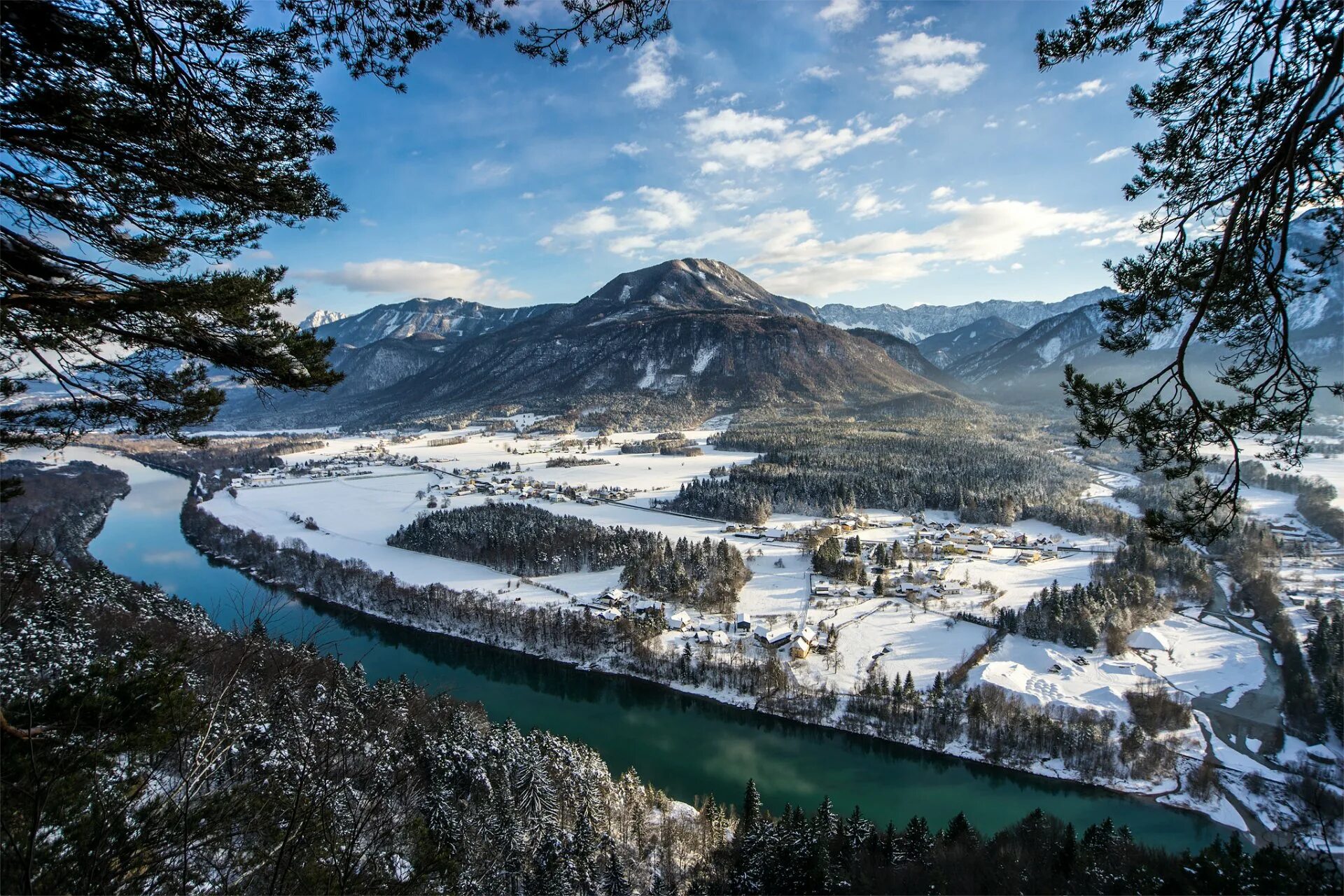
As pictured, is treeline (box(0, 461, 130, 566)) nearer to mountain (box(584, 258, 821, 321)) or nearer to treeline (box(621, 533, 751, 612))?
treeline (box(621, 533, 751, 612))

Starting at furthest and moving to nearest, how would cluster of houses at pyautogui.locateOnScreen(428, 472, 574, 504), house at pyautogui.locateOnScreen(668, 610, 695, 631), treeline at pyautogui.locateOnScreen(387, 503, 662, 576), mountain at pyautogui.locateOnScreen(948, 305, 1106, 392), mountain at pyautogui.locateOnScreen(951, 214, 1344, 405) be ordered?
mountain at pyautogui.locateOnScreen(948, 305, 1106, 392) < mountain at pyautogui.locateOnScreen(951, 214, 1344, 405) < cluster of houses at pyautogui.locateOnScreen(428, 472, 574, 504) < treeline at pyautogui.locateOnScreen(387, 503, 662, 576) < house at pyautogui.locateOnScreen(668, 610, 695, 631)

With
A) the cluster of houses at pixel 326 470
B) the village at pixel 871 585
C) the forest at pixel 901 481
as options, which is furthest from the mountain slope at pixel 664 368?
the village at pixel 871 585

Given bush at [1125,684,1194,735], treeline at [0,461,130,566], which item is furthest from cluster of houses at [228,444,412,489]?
bush at [1125,684,1194,735]

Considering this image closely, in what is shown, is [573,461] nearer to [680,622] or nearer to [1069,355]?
[680,622]

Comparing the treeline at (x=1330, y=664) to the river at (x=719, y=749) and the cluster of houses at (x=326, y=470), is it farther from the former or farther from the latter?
the cluster of houses at (x=326, y=470)

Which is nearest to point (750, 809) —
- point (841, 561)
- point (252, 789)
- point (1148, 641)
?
point (252, 789)

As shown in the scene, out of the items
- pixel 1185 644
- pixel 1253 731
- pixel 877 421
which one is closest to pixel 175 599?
pixel 1253 731
